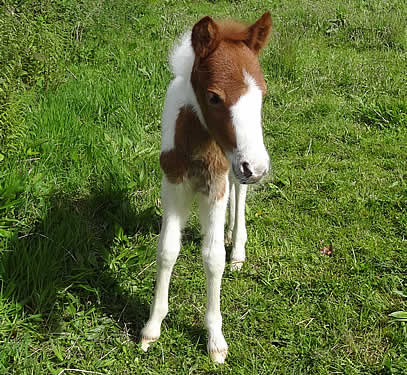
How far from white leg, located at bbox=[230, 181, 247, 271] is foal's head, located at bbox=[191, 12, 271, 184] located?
122cm

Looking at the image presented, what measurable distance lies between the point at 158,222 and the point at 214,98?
1765 mm

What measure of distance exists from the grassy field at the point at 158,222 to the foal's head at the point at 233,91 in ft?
4.32

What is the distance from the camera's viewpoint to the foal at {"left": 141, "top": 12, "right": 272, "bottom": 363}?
2143mm

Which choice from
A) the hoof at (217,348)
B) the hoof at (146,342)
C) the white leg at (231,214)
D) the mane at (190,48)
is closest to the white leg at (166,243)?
the hoof at (146,342)

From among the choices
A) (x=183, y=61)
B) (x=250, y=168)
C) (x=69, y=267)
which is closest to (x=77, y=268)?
(x=69, y=267)

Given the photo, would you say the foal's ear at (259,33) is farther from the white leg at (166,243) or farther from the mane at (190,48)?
the white leg at (166,243)

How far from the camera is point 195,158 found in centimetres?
256

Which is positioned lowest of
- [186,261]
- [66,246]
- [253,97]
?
[186,261]

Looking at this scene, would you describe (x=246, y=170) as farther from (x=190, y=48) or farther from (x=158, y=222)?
(x=158, y=222)

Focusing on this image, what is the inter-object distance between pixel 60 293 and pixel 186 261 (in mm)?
920

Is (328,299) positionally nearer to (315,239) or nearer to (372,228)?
(315,239)

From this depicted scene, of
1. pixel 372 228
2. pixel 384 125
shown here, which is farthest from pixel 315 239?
pixel 384 125

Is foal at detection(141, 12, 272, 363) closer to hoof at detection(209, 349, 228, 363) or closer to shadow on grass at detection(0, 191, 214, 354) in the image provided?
hoof at detection(209, 349, 228, 363)

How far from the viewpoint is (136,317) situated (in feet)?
10.1
